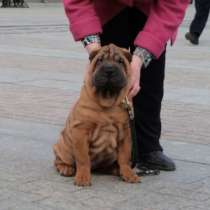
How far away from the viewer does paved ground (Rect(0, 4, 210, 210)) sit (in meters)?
4.53

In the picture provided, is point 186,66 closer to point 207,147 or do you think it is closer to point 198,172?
point 207,147

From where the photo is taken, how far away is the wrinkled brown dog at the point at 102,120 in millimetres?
4527

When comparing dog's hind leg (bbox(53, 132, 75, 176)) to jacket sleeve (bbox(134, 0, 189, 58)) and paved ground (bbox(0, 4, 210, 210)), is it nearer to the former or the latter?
paved ground (bbox(0, 4, 210, 210))

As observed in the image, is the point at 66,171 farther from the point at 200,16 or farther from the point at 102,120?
the point at 200,16

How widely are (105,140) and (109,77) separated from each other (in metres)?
0.49

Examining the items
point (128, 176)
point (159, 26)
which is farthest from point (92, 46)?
point (128, 176)

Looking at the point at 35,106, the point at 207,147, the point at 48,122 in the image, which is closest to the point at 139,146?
the point at 207,147

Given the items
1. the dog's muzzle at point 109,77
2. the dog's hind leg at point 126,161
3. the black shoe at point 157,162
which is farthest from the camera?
the black shoe at point 157,162

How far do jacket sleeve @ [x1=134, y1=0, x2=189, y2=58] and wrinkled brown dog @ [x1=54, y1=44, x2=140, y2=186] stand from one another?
171mm

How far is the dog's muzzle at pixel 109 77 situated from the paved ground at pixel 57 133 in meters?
0.71

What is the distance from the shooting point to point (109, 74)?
4480mm

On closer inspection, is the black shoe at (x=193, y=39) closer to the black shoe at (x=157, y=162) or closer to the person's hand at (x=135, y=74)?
the black shoe at (x=157, y=162)

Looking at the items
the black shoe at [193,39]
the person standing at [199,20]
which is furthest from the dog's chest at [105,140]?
the black shoe at [193,39]

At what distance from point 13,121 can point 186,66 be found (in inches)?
190
